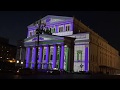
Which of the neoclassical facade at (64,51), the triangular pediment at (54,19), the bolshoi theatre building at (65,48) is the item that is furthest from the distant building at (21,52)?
the triangular pediment at (54,19)

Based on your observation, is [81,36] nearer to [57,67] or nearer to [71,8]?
[57,67]

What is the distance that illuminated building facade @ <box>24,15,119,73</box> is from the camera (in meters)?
42.1

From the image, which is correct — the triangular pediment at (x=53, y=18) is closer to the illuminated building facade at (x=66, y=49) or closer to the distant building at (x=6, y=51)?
the illuminated building facade at (x=66, y=49)

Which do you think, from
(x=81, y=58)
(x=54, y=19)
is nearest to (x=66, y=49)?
(x=81, y=58)

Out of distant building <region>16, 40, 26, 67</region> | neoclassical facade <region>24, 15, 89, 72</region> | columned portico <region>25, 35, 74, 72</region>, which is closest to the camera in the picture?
columned portico <region>25, 35, 74, 72</region>

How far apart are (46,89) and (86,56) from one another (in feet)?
113

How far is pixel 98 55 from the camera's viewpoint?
5038cm

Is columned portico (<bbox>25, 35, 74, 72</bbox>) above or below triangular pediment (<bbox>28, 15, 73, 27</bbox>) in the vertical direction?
below

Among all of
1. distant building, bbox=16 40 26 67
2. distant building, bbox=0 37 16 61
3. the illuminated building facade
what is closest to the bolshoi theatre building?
the illuminated building facade

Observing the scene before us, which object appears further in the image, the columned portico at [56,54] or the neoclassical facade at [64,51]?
the neoclassical facade at [64,51]

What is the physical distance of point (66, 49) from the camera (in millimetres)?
43625

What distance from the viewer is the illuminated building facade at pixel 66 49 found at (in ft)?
138

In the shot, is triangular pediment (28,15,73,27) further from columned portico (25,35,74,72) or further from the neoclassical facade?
columned portico (25,35,74,72)

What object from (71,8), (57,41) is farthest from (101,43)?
(71,8)
